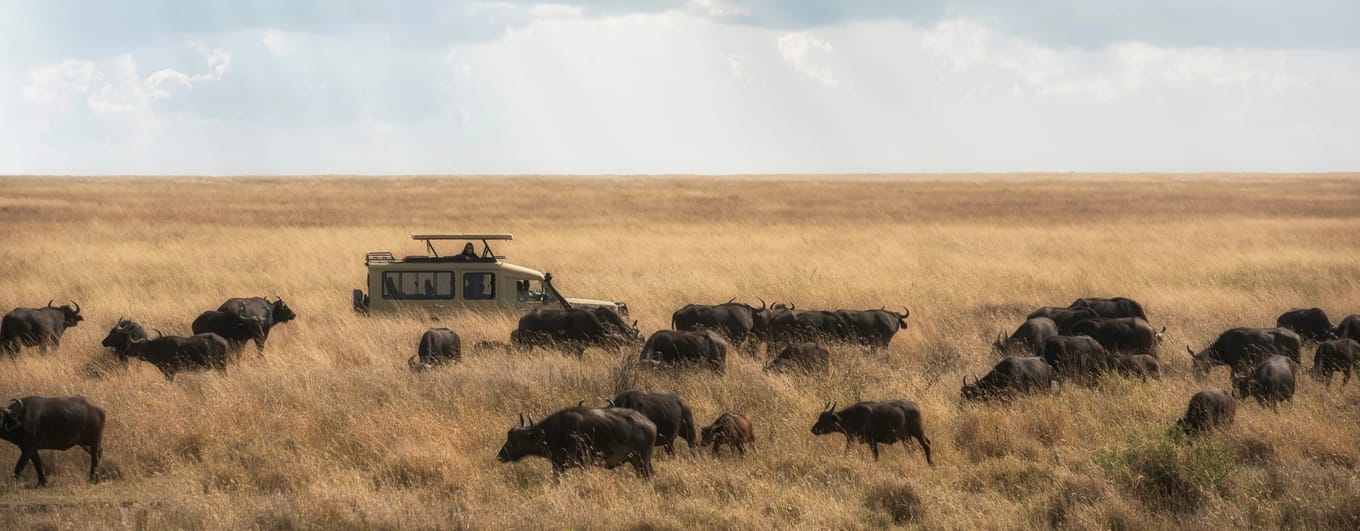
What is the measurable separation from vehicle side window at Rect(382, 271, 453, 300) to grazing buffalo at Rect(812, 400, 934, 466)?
32.0ft

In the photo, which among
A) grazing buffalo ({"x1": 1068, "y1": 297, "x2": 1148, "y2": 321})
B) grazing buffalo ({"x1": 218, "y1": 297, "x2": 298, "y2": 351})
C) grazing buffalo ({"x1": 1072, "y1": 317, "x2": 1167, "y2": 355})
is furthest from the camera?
grazing buffalo ({"x1": 1068, "y1": 297, "x2": 1148, "y2": 321})

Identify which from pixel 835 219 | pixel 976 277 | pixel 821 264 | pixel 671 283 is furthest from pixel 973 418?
pixel 835 219

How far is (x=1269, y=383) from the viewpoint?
44.9 feet

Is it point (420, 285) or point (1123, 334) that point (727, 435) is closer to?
point (1123, 334)

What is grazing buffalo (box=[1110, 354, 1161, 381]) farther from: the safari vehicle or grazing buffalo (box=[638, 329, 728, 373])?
the safari vehicle

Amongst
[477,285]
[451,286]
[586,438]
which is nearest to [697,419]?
[586,438]

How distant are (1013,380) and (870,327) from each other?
4.68 m

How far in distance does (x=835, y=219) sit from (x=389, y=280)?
34.8 m

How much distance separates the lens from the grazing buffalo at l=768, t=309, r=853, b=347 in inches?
712

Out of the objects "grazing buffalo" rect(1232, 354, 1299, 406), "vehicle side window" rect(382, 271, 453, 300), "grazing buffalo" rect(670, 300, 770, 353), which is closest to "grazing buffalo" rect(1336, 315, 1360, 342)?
"grazing buffalo" rect(1232, 354, 1299, 406)

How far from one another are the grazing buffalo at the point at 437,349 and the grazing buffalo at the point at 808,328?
→ 13.9ft

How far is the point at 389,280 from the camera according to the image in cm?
2047

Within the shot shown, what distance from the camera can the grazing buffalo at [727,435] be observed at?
12141mm

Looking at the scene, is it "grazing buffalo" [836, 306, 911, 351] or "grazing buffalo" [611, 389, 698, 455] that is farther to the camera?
"grazing buffalo" [836, 306, 911, 351]
